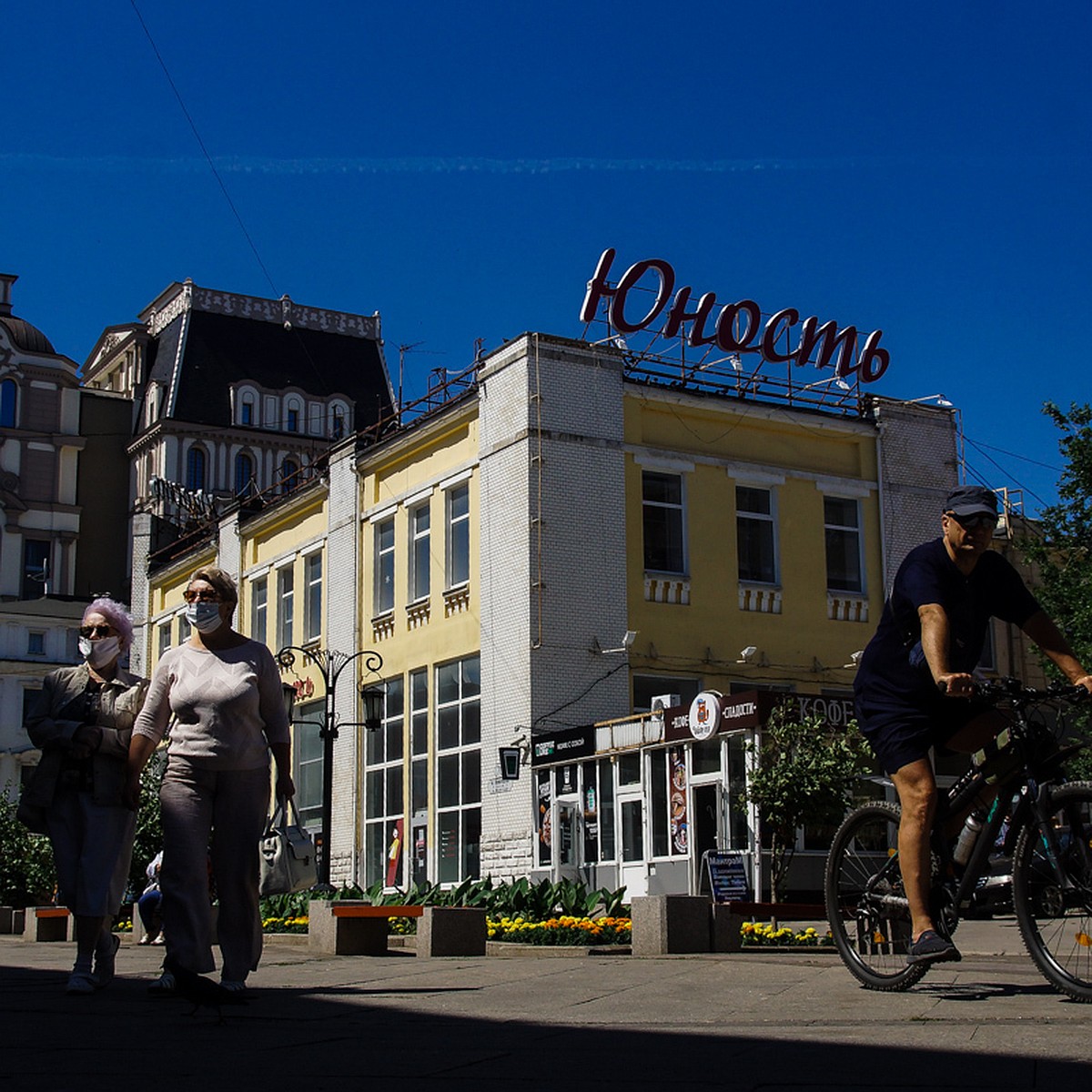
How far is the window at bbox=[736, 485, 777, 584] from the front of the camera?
3362 centimetres

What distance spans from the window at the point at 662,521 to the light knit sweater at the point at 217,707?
24.9 meters

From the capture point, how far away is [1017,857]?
6.30 m

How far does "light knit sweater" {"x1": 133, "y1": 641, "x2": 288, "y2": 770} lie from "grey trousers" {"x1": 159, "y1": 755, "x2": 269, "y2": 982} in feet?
0.27

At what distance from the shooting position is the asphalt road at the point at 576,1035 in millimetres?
4488

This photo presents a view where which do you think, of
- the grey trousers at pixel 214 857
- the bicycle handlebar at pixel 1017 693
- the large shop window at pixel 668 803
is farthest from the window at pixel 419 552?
the bicycle handlebar at pixel 1017 693

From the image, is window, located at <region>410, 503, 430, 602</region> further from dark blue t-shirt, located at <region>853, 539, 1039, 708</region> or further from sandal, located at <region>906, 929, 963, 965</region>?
sandal, located at <region>906, 929, 963, 965</region>

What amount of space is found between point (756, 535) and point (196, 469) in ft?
147

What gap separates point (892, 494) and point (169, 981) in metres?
29.5

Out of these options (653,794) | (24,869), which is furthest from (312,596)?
(653,794)

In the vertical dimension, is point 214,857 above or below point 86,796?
below

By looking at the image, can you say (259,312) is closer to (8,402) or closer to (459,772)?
(8,402)

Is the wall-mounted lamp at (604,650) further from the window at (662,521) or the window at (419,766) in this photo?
the window at (419,766)

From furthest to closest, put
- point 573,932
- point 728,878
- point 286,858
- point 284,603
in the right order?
point 284,603
point 728,878
point 573,932
point 286,858

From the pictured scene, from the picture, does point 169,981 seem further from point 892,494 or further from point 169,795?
point 892,494
